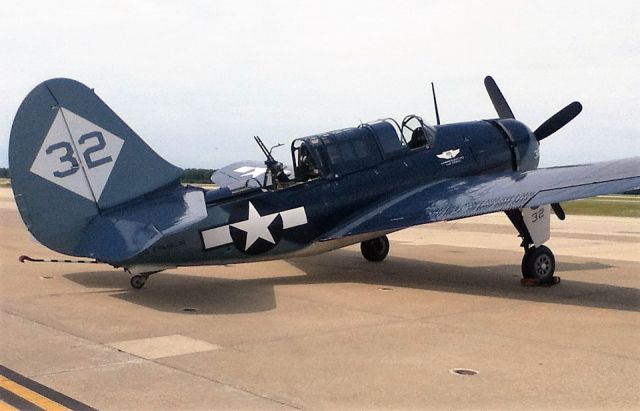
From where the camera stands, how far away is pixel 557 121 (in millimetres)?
15500

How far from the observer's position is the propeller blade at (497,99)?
54.4 feet

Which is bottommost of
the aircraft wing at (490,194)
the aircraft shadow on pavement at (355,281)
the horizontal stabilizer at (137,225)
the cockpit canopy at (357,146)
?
the aircraft shadow on pavement at (355,281)

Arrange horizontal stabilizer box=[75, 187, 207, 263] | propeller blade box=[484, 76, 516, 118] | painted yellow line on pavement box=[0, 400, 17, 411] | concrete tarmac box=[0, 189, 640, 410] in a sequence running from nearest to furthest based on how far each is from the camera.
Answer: painted yellow line on pavement box=[0, 400, 17, 411] → concrete tarmac box=[0, 189, 640, 410] → horizontal stabilizer box=[75, 187, 207, 263] → propeller blade box=[484, 76, 516, 118]

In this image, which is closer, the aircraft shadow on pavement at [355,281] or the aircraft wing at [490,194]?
the aircraft shadow on pavement at [355,281]

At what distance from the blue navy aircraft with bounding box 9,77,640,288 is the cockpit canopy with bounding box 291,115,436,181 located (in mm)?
20

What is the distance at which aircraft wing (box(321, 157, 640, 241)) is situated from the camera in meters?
10.5

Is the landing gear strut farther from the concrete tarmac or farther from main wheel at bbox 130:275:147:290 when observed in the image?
the concrete tarmac

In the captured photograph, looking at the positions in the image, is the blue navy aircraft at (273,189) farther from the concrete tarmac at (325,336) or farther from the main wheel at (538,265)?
the concrete tarmac at (325,336)

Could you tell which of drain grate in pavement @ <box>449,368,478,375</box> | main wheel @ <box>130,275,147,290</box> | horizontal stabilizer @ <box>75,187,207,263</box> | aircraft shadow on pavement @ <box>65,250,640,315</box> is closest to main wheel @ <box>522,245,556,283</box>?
aircraft shadow on pavement @ <box>65,250,640,315</box>

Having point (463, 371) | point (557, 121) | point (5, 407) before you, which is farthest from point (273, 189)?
point (557, 121)

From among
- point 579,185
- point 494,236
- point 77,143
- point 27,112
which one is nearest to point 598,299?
point 579,185

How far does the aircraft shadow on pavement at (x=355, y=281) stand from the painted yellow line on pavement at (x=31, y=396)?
3.35 metres

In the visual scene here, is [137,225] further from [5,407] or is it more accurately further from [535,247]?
[535,247]

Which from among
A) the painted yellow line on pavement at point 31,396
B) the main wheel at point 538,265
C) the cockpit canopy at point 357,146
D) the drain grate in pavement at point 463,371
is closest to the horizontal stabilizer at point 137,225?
the cockpit canopy at point 357,146
